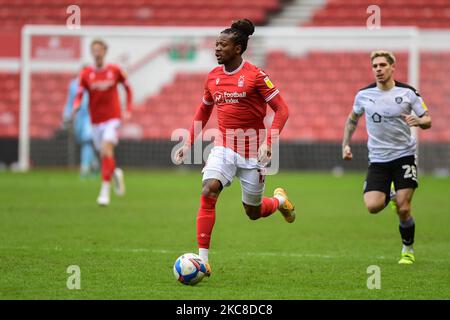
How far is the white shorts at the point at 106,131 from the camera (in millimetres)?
15039

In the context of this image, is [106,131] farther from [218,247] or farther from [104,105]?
[218,247]

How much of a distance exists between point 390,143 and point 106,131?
21.5ft

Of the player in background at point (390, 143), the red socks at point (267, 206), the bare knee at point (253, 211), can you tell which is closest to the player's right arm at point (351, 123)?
the player in background at point (390, 143)

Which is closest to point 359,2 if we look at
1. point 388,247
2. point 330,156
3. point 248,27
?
point 330,156

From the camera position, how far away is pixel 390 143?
962 cm

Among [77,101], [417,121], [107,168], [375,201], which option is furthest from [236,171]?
[77,101]

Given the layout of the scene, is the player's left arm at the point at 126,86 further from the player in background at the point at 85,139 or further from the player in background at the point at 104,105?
the player in background at the point at 85,139

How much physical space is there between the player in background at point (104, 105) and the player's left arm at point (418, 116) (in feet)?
21.5

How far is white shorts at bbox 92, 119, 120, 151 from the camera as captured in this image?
592 inches

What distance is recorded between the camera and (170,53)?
25391 mm

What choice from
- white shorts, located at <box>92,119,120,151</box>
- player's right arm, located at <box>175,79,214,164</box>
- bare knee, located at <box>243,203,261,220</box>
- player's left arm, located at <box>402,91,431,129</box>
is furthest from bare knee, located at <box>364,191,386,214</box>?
white shorts, located at <box>92,119,120,151</box>

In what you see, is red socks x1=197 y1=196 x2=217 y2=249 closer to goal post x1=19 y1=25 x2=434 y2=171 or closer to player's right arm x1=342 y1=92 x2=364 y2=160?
player's right arm x1=342 y1=92 x2=364 y2=160

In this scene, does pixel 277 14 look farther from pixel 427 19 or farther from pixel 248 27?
pixel 248 27
